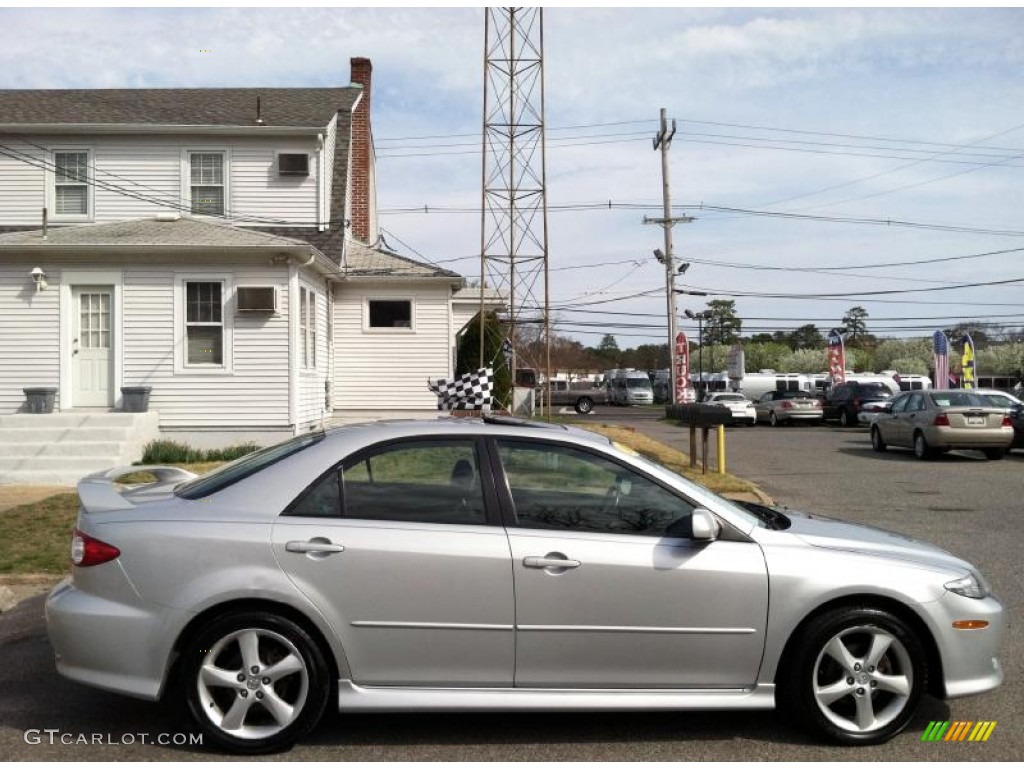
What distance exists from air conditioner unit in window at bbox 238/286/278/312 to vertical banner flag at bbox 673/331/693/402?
24.0 m

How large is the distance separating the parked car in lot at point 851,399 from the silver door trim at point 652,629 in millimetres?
32644

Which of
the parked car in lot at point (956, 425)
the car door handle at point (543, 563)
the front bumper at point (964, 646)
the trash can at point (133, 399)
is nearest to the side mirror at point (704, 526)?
the car door handle at point (543, 563)

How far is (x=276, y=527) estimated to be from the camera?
14.9 ft

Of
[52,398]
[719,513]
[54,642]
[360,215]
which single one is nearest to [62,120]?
[52,398]

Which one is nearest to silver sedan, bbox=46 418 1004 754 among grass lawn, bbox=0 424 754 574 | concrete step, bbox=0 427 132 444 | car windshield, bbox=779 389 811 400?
grass lawn, bbox=0 424 754 574

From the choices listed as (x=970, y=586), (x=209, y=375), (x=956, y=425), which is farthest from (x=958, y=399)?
(x=970, y=586)

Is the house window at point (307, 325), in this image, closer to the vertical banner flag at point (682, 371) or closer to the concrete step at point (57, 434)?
the concrete step at point (57, 434)

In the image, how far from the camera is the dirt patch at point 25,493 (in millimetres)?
11898

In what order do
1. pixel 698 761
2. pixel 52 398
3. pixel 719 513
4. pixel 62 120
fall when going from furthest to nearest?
pixel 62 120 → pixel 52 398 → pixel 719 513 → pixel 698 761

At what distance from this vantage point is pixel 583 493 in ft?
15.9

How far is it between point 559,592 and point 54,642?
2.42m

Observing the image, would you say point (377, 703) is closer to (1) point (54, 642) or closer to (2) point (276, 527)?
(2) point (276, 527)

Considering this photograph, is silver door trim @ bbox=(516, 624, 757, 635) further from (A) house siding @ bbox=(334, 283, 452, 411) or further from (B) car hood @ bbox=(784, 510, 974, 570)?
(A) house siding @ bbox=(334, 283, 452, 411)

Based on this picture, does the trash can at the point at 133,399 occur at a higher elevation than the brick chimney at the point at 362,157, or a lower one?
lower
